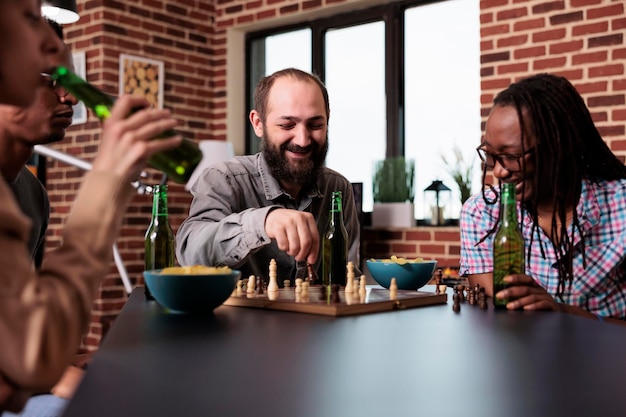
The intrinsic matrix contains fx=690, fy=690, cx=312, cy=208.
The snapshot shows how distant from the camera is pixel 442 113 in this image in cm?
417

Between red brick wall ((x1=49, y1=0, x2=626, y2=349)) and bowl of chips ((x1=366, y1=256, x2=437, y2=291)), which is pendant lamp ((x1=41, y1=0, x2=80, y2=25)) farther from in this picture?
bowl of chips ((x1=366, y1=256, x2=437, y2=291))

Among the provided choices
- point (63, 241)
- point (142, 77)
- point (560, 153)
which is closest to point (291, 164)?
point (560, 153)

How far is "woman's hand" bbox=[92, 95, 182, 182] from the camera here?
71 cm

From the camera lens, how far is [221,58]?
507 centimetres

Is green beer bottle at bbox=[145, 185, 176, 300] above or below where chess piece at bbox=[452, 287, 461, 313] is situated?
above

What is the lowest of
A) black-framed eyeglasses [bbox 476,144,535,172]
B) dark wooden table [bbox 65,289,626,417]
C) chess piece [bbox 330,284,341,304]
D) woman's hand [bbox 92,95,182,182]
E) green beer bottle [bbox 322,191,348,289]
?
dark wooden table [bbox 65,289,626,417]

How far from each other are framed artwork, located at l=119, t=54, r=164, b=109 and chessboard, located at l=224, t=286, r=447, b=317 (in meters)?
3.34

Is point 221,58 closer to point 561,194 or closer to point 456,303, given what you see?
point 561,194

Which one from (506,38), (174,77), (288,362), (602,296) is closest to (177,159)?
(288,362)

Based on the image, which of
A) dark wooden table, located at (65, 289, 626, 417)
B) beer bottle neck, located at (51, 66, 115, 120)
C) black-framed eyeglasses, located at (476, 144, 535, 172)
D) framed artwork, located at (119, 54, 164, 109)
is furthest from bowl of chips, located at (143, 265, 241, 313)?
framed artwork, located at (119, 54, 164, 109)

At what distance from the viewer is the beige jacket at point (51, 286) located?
585 millimetres

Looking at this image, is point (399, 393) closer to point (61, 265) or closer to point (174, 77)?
point (61, 265)

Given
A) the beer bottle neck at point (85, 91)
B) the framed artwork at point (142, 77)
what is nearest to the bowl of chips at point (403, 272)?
the beer bottle neck at point (85, 91)

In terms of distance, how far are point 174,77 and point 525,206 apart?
3.60 m
